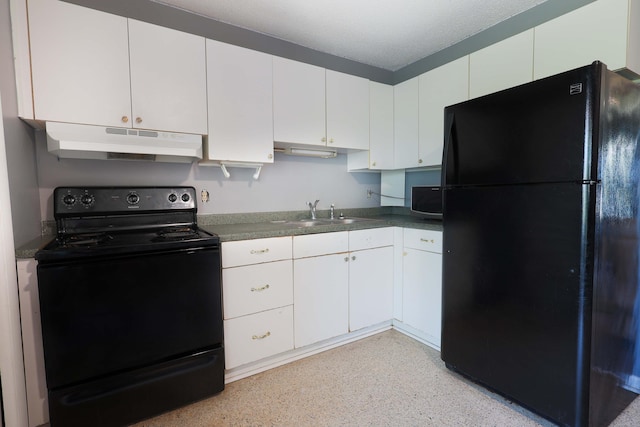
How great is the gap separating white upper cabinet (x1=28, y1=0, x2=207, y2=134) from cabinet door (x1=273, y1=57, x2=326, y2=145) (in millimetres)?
526

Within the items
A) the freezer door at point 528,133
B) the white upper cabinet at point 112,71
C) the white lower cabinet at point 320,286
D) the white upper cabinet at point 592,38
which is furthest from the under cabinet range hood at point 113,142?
the white upper cabinet at point 592,38

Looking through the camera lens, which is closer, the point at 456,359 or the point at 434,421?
the point at 434,421

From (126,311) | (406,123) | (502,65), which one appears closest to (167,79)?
(126,311)

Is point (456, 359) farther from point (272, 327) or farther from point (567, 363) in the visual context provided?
point (272, 327)

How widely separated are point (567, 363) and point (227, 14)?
2.81m

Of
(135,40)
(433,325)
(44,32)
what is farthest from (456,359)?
(44,32)

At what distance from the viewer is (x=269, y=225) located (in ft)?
7.39

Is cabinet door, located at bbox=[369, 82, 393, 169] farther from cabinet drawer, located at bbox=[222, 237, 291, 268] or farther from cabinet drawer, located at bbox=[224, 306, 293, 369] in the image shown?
cabinet drawer, located at bbox=[224, 306, 293, 369]

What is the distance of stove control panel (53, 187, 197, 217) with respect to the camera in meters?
1.72

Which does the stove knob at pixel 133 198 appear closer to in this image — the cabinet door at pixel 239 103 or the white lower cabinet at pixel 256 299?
the cabinet door at pixel 239 103

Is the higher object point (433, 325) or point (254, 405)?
point (433, 325)

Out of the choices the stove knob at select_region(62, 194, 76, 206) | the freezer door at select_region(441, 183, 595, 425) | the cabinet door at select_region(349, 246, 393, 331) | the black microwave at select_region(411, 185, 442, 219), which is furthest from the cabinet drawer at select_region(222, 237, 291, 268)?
the black microwave at select_region(411, 185, 442, 219)

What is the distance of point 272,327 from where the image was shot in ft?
6.43

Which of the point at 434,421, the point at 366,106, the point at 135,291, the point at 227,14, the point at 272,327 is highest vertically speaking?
the point at 227,14
